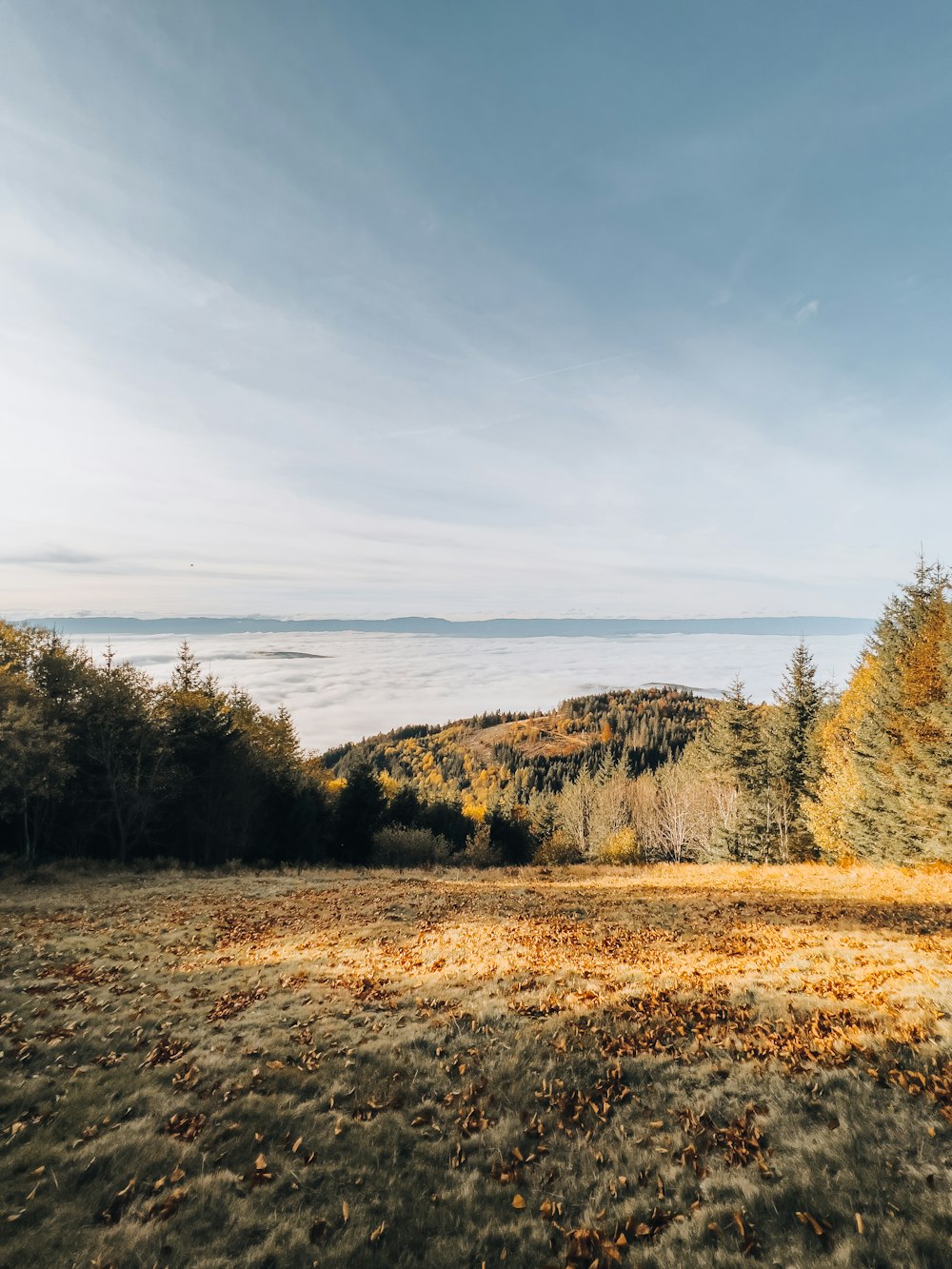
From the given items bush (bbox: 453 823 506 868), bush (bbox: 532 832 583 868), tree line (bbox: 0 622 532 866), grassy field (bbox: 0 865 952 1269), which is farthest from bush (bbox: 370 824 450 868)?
grassy field (bbox: 0 865 952 1269)

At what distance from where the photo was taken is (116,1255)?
5.12 meters

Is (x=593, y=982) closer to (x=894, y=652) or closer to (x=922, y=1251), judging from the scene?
(x=922, y=1251)

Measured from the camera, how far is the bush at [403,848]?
46719 mm

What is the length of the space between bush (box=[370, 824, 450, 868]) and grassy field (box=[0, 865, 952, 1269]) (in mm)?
33592

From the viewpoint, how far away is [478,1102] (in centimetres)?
766

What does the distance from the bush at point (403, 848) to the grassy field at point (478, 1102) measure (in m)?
33.6

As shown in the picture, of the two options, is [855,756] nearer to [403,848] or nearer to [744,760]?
[744,760]

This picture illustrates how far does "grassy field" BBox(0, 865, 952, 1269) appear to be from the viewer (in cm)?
544

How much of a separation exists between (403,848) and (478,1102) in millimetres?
42697

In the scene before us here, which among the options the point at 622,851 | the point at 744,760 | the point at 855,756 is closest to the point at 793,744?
the point at 744,760

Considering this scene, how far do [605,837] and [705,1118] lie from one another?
8565 centimetres

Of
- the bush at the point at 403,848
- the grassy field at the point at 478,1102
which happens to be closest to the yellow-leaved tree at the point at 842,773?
the grassy field at the point at 478,1102

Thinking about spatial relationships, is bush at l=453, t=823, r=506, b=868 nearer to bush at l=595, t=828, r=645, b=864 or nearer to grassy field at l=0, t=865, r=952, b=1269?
bush at l=595, t=828, r=645, b=864

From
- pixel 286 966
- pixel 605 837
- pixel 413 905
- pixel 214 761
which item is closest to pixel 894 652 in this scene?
pixel 413 905
